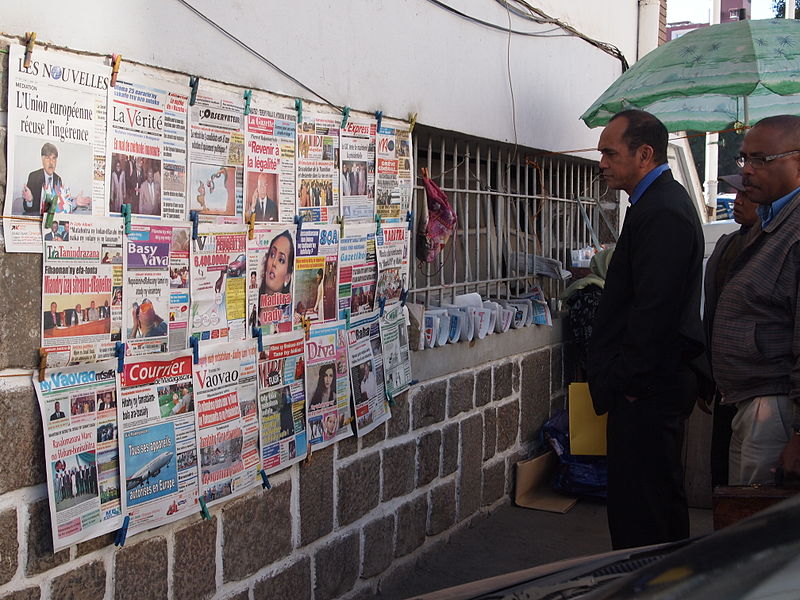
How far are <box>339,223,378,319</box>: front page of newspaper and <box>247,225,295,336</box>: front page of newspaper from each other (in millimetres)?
376

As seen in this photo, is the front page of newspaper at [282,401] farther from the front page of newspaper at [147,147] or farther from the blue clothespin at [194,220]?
the front page of newspaper at [147,147]

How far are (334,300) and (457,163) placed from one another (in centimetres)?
161

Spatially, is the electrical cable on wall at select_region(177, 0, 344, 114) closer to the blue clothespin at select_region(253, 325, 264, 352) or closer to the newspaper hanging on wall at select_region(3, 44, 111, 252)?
the newspaper hanging on wall at select_region(3, 44, 111, 252)

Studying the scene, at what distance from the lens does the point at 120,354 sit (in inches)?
108

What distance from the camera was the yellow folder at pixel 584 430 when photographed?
5406 millimetres

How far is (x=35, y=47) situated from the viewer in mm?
2426

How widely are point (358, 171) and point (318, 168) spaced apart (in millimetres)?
304

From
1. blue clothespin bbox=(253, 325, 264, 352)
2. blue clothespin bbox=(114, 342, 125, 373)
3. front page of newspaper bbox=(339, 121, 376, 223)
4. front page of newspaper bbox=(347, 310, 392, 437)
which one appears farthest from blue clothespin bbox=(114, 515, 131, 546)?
front page of newspaper bbox=(339, 121, 376, 223)

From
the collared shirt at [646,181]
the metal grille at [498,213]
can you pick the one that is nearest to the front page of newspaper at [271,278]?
the metal grille at [498,213]

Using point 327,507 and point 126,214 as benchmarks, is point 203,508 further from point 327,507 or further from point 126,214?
point 126,214

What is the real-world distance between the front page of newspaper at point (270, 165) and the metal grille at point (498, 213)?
1.13 meters

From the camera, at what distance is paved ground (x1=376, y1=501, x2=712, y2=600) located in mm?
4367

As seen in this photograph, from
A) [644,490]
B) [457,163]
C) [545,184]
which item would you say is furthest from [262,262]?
[545,184]

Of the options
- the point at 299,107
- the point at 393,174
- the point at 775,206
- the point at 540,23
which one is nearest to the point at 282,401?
the point at 299,107
